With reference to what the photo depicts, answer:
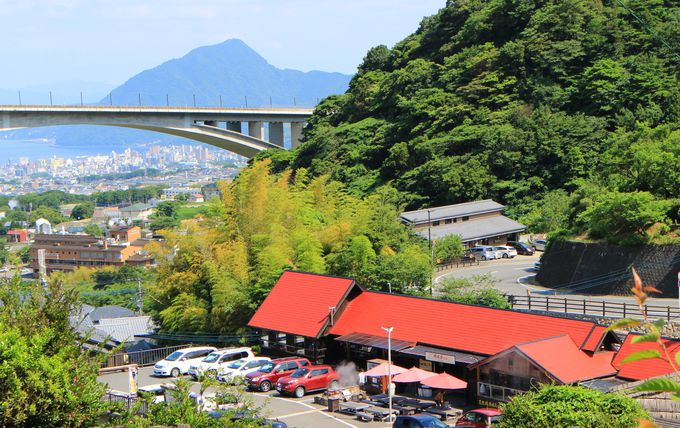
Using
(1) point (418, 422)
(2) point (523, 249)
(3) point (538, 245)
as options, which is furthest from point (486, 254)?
(1) point (418, 422)

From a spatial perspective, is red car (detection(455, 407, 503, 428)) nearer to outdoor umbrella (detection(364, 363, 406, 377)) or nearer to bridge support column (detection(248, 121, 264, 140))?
outdoor umbrella (detection(364, 363, 406, 377))

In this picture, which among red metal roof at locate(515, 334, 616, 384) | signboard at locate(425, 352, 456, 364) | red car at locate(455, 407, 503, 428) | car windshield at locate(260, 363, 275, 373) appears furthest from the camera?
car windshield at locate(260, 363, 275, 373)

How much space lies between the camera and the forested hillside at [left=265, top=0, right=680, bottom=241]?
43.6 metres

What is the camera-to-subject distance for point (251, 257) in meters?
29.8

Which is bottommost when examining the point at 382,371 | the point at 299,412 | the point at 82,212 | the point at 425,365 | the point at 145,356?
the point at 82,212

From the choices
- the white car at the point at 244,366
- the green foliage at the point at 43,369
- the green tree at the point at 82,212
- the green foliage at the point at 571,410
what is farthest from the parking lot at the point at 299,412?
the green tree at the point at 82,212

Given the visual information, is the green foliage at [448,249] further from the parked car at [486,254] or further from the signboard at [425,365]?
the signboard at [425,365]

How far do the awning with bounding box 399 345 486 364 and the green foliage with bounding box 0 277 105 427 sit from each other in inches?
419

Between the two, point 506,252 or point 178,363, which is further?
point 506,252

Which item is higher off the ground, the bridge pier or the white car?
the bridge pier

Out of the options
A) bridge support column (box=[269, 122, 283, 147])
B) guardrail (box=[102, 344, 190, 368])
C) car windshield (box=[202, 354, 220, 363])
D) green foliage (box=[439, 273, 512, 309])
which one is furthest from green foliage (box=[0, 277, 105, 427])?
bridge support column (box=[269, 122, 283, 147])

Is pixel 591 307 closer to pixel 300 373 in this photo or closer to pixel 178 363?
pixel 300 373

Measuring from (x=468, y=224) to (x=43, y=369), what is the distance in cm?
3358

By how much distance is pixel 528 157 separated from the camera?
45.9 meters
